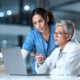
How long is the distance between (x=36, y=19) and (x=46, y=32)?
0.59 feet

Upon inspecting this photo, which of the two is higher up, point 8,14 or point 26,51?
point 8,14

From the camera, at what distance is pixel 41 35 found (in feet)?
7.19

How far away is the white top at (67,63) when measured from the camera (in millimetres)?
1565

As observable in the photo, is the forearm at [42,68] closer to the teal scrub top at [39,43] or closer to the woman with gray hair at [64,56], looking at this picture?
the woman with gray hair at [64,56]

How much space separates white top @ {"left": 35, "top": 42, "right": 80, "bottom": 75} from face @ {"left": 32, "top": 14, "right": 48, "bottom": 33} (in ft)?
1.51

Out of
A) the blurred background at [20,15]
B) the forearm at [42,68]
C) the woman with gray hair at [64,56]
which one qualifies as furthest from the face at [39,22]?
the blurred background at [20,15]

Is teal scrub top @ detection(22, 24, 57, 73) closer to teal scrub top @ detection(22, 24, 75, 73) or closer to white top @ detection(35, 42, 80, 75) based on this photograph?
teal scrub top @ detection(22, 24, 75, 73)

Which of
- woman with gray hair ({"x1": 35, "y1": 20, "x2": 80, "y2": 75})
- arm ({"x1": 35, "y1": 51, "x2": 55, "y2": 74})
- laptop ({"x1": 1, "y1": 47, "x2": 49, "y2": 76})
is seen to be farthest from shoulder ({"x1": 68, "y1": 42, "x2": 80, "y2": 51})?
laptop ({"x1": 1, "y1": 47, "x2": 49, "y2": 76})

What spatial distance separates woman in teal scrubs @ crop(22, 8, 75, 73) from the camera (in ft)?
6.98

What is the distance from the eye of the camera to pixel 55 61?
1.71 meters

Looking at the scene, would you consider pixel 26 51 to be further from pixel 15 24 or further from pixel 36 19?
pixel 15 24

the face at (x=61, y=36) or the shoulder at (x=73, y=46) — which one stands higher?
the face at (x=61, y=36)

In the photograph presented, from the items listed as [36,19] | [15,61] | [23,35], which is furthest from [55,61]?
[23,35]

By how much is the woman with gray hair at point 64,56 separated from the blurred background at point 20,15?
2.01 metres
